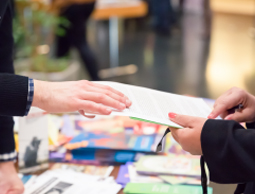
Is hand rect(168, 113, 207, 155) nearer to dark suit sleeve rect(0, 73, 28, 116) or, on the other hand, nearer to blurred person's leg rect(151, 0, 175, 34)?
dark suit sleeve rect(0, 73, 28, 116)

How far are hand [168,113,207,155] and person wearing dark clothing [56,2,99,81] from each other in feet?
9.48

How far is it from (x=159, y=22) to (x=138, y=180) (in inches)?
253

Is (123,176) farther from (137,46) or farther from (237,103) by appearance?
(137,46)

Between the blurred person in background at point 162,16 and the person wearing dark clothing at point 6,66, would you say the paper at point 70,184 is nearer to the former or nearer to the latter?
the person wearing dark clothing at point 6,66

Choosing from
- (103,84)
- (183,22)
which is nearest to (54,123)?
(103,84)

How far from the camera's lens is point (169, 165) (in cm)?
116

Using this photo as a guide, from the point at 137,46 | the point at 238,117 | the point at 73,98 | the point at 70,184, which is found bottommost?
the point at 137,46

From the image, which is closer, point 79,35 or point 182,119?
point 182,119

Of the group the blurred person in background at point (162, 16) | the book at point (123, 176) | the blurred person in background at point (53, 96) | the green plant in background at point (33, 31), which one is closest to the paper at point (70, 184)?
the book at point (123, 176)

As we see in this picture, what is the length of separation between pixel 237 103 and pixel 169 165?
11.9 inches

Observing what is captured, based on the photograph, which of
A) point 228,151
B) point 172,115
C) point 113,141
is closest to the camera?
point 228,151

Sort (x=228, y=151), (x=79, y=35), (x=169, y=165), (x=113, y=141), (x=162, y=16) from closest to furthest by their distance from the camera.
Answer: (x=228, y=151) → (x=169, y=165) → (x=113, y=141) → (x=79, y=35) → (x=162, y=16)

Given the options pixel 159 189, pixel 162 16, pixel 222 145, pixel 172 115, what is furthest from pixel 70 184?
pixel 162 16

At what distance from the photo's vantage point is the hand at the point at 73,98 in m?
0.87
